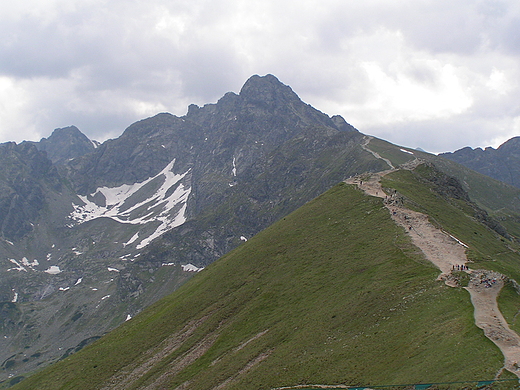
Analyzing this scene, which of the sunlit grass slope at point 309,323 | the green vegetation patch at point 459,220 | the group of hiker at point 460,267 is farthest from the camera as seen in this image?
the green vegetation patch at point 459,220

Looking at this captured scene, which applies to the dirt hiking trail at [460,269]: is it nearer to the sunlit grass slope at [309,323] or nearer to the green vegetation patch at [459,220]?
the sunlit grass slope at [309,323]

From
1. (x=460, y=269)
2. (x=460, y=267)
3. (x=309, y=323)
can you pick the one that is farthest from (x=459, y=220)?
(x=309, y=323)

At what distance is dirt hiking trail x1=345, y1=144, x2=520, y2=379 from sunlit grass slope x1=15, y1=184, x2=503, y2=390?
4.35 ft

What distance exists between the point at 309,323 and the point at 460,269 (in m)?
24.3

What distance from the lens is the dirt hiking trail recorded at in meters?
40.4

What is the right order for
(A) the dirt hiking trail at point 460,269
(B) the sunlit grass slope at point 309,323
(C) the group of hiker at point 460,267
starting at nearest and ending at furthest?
(A) the dirt hiking trail at point 460,269
(B) the sunlit grass slope at point 309,323
(C) the group of hiker at point 460,267

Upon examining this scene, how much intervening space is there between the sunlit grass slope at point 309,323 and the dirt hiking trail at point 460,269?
4.35 ft

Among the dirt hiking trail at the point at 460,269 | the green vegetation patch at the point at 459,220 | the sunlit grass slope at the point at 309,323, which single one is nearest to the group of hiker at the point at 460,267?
the dirt hiking trail at the point at 460,269

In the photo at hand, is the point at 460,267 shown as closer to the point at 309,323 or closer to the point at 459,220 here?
the point at 309,323

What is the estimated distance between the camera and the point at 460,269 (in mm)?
62094

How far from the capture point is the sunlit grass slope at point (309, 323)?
149 ft

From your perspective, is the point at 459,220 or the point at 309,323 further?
the point at 459,220

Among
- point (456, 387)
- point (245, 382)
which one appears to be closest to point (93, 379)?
point (245, 382)

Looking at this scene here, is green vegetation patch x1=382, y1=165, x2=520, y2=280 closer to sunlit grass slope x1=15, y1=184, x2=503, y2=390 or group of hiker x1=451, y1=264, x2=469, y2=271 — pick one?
group of hiker x1=451, y1=264, x2=469, y2=271
